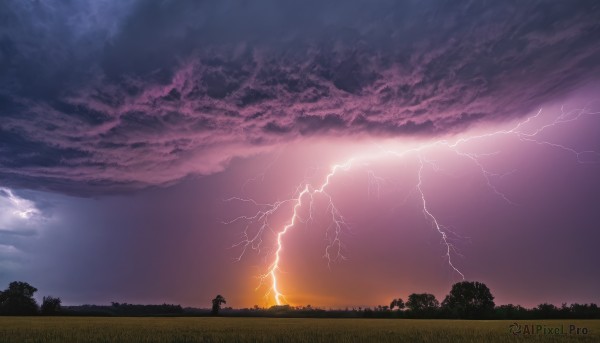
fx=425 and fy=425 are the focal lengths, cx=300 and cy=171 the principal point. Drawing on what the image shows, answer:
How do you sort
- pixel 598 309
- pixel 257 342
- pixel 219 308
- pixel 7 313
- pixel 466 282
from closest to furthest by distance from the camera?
pixel 257 342
pixel 598 309
pixel 7 313
pixel 466 282
pixel 219 308

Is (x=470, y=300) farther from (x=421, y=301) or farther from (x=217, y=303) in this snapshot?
(x=217, y=303)

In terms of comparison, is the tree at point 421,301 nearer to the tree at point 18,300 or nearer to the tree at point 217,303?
the tree at point 217,303

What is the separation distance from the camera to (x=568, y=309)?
64.4 metres

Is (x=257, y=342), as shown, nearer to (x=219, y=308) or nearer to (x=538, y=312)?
(x=538, y=312)

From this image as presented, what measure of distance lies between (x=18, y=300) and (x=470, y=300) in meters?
74.1

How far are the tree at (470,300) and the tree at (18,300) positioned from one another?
67370 millimetres

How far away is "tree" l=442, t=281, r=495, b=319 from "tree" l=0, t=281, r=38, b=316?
67.4 metres

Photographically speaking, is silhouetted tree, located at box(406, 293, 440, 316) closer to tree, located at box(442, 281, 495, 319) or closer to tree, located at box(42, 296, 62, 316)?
tree, located at box(442, 281, 495, 319)

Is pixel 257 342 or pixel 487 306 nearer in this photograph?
pixel 257 342

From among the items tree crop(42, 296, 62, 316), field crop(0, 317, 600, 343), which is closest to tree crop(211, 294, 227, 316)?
tree crop(42, 296, 62, 316)

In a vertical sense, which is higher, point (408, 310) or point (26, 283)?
point (26, 283)

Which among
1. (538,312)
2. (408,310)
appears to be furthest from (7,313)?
(538,312)

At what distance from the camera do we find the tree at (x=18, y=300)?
67750mm

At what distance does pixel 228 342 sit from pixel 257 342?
1.04m
